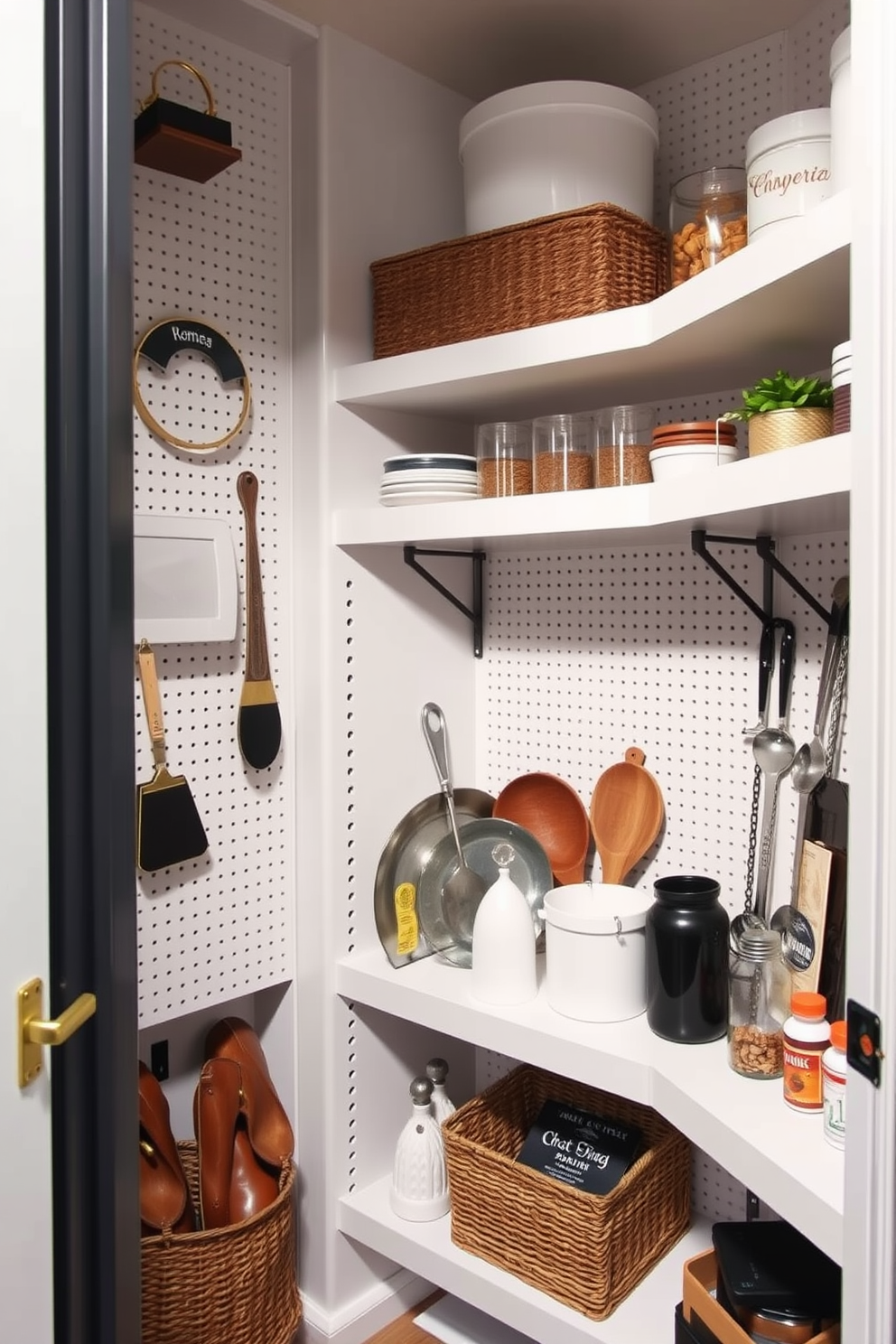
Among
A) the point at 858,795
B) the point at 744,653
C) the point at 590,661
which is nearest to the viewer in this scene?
the point at 858,795

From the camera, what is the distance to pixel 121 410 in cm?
105

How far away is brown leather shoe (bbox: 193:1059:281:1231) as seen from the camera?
1579 mm

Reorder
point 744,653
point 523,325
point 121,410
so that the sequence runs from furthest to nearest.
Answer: point 744,653
point 523,325
point 121,410

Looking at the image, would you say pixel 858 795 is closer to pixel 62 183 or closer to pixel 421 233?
pixel 62 183

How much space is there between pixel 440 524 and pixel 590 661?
1.33 feet

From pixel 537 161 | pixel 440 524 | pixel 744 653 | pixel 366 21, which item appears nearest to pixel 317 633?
pixel 440 524

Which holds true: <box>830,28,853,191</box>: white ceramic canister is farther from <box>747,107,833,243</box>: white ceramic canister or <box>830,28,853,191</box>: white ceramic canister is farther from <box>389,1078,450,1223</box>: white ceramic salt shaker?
<box>389,1078,450,1223</box>: white ceramic salt shaker

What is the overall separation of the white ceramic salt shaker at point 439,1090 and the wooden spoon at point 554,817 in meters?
0.37

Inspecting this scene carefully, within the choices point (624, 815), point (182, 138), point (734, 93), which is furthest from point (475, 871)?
point (734, 93)

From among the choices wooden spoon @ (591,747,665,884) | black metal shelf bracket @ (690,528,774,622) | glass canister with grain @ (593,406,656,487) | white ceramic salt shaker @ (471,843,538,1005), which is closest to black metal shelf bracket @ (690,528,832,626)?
black metal shelf bracket @ (690,528,774,622)

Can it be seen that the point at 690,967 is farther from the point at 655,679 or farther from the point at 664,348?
the point at 664,348

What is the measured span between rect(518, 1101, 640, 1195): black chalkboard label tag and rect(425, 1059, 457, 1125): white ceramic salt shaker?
0.16 meters

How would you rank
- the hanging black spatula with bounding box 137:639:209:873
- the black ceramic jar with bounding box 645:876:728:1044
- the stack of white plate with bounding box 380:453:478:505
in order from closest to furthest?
1. the black ceramic jar with bounding box 645:876:728:1044
2. the hanging black spatula with bounding box 137:639:209:873
3. the stack of white plate with bounding box 380:453:478:505

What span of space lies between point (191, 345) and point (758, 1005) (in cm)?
123
